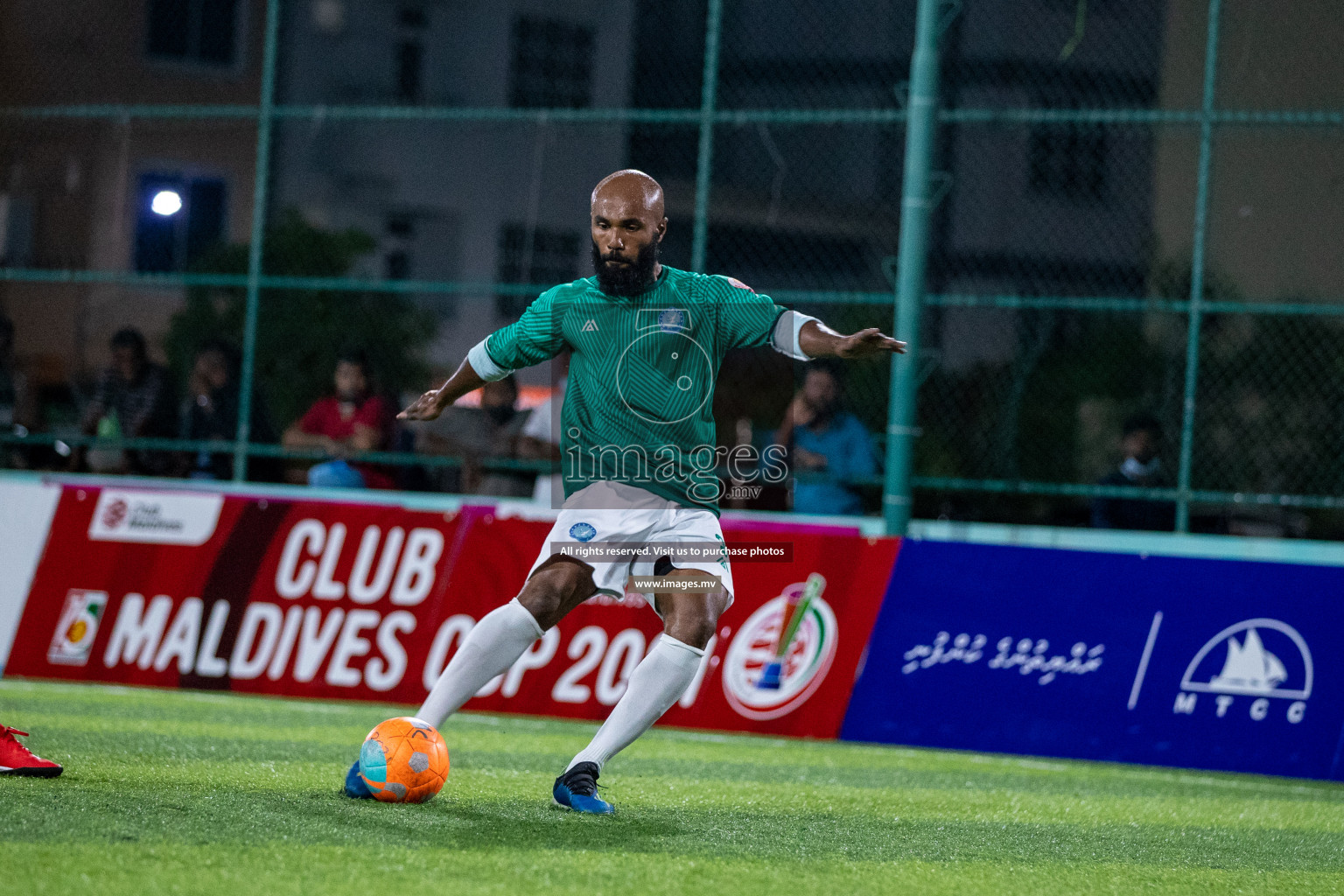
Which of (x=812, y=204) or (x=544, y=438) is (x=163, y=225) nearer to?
(x=544, y=438)

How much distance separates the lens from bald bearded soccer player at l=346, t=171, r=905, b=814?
5590 mm

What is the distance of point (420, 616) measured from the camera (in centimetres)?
969

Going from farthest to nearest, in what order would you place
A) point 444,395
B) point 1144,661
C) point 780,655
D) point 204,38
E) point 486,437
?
1. point 204,38
2. point 486,437
3. point 780,655
4. point 1144,661
5. point 444,395

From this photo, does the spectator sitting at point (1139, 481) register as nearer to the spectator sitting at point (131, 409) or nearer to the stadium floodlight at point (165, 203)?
the spectator sitting at point (131, 409)

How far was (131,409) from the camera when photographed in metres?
12.6

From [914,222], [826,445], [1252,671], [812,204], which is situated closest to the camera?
[1252,671]

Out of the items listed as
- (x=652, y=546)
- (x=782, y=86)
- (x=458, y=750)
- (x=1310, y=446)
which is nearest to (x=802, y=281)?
(x=782, y=86)

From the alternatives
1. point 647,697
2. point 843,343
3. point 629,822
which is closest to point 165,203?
point 647,697

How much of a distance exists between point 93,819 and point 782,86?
2022 centimetres

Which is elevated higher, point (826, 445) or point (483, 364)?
point (483, 364)

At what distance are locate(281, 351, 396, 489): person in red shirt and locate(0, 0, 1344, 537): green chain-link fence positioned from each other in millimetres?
237

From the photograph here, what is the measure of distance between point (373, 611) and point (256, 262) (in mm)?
3795

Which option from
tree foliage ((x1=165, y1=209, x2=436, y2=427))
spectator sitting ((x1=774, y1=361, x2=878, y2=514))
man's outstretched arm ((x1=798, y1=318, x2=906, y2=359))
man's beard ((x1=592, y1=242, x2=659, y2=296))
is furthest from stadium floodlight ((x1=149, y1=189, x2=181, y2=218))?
man's outstretched arm ((x1=798, y1=318, x2=906, y2=359))

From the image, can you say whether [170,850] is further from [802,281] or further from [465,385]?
[802,281]
